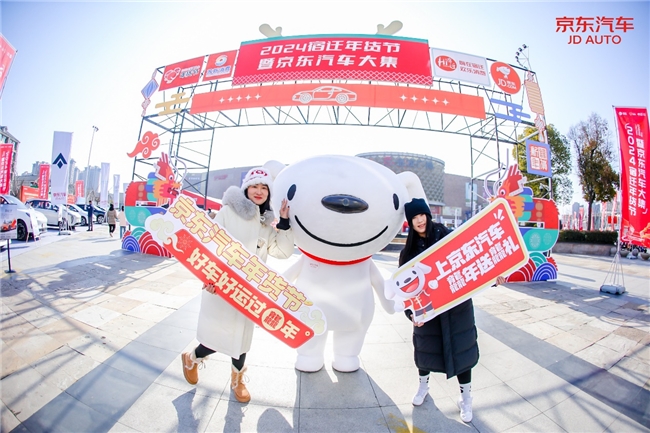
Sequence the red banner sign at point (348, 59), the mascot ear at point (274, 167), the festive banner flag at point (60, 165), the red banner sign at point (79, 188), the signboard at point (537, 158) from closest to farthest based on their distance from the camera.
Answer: the mascot ear at point (274, 167) < the red banner sign at point (348, 59) < the signboard at point (537, 158) < the festive banner flag at point (60, 165) < the red banner sign at point (79, 188)

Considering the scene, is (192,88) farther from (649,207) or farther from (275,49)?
(649,207)

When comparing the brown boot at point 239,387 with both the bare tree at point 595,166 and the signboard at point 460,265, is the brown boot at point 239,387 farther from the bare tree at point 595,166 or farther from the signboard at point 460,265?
the bare tree at point 595,166

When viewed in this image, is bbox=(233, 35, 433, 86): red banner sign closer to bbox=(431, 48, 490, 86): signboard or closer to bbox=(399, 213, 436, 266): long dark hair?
bbox=(431, 48, 490, 86): signboard

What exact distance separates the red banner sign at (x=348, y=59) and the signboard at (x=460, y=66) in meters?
0.40

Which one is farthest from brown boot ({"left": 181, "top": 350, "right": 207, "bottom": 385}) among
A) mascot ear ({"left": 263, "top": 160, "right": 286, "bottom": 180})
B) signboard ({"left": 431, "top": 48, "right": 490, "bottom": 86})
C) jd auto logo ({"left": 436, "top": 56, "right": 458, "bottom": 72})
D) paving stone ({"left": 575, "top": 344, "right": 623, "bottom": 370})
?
jd auto logo ({"left": 436, "top": 56, "right": 458, "bottom": 72})

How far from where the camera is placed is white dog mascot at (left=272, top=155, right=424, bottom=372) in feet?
7.66

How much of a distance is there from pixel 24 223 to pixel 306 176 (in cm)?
1153

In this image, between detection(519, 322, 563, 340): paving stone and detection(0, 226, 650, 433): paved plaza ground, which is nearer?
detection(0, 226, 650, 433): paved plaza ground

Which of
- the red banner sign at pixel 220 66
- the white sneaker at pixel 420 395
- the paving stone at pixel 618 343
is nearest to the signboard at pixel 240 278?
the white sneaker at pixel 420 395

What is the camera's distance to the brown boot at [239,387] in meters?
2.22

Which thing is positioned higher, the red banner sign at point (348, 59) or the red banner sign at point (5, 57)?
the red banner sign at point (348, 59)

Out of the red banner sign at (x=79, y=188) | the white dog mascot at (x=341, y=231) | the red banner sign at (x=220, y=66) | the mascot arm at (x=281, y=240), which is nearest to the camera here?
the white dog mascot at (x=341, y=231)

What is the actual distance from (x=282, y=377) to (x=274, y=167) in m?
2.08

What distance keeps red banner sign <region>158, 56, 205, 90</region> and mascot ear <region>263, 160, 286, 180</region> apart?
7884 mm
